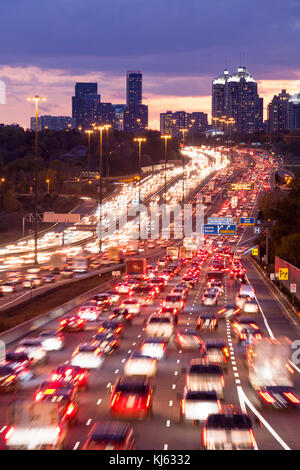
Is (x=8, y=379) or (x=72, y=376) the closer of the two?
(x=72, y=376)

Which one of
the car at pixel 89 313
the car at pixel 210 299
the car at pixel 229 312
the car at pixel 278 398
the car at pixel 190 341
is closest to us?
the car at pixel 278 398

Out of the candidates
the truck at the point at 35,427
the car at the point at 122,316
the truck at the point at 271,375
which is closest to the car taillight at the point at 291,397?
the truck at the point at 271,375

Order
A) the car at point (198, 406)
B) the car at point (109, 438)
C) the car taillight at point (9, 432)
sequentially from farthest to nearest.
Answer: the car at point (198, 406) < the car taillight at point (9, 432) < the car at point (109, 438)

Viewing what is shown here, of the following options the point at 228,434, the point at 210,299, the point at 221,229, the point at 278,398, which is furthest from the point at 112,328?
the point at 221,229

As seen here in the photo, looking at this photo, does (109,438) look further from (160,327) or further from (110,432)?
(160,327)

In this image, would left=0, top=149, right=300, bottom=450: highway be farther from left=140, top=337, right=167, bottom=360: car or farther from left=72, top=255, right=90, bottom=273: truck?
left=72, top=255, right=90, bottom=273: truck

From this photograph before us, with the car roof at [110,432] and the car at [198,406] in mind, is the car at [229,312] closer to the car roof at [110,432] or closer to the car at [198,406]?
the car at [198,406]

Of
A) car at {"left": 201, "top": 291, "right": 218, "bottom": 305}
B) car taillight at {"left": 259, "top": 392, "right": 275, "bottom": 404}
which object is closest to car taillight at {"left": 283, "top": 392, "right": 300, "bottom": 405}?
car taillight at {"left": 259, "top": 392, "right": 275, "bottom": 404}
